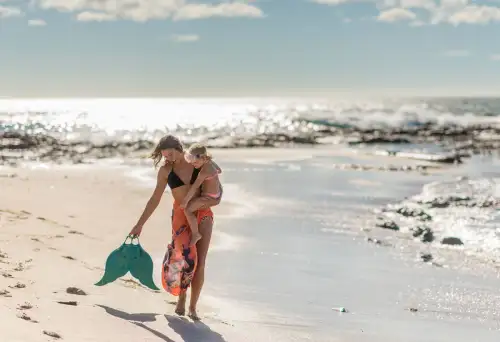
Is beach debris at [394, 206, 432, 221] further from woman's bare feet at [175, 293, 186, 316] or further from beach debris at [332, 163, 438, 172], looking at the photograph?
beach debris at [332, 163, 438, 172]

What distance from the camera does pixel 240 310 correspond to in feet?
23.1

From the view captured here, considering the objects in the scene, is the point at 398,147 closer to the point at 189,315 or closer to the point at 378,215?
the point at 378,215

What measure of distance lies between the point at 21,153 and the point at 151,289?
24694 millimetres

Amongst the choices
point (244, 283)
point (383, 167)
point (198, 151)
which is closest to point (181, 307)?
point (198, 151)

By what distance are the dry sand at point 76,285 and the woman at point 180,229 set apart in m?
0.34

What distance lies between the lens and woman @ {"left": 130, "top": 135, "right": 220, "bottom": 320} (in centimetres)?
613

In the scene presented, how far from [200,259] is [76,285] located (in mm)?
1468

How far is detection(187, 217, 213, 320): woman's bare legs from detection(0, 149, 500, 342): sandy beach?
0.15 m

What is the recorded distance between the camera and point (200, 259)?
6.35 meters

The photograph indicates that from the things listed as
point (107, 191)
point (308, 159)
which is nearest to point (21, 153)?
point (308, 159)

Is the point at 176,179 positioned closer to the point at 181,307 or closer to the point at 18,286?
the point at 181,307

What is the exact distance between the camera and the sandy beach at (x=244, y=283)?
233 inches

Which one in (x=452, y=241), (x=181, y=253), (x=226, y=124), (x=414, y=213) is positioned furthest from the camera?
(x=226, y=124)

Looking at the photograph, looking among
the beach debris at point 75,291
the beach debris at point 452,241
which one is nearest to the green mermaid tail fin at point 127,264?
the beach debris at point 75,291
